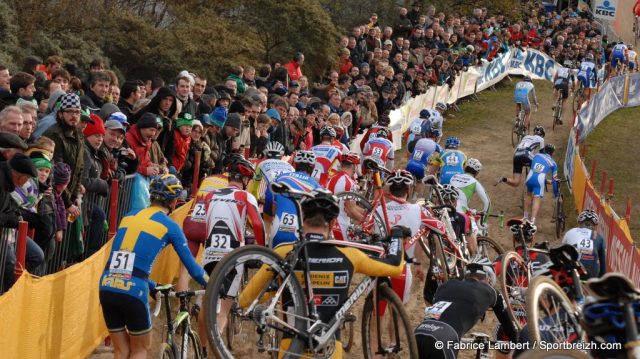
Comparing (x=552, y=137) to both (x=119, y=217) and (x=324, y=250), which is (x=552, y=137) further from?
(x=324, y=250)

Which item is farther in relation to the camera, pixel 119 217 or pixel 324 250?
pixel 119 217

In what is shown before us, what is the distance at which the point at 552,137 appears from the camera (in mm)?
31312

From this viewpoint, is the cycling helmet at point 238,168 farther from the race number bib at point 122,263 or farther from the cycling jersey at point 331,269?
the cycling jersey at point 331,269

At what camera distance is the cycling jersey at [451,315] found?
8.72m

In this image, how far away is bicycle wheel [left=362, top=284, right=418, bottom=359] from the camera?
8.65 m

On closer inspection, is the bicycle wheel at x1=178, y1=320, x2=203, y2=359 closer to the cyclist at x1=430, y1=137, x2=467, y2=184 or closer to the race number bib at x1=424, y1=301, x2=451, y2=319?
the race number bib at x1=424, y1=301, x2=451, y2=319

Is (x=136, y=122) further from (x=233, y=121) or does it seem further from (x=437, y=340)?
(x=437, y=340)

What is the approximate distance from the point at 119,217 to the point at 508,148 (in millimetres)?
19389

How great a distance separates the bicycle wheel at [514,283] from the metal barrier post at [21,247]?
4773 mm

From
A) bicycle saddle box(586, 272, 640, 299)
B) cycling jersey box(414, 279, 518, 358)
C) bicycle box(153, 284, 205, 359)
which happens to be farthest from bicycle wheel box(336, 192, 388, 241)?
bicycle saddle box(586, 272, 640, 299)

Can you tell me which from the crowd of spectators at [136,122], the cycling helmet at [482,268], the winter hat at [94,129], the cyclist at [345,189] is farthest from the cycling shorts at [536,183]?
the winter hat at [94,129]

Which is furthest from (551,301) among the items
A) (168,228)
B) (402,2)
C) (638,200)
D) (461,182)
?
(402,2)

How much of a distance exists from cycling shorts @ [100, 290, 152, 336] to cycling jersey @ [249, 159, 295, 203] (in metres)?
4.08

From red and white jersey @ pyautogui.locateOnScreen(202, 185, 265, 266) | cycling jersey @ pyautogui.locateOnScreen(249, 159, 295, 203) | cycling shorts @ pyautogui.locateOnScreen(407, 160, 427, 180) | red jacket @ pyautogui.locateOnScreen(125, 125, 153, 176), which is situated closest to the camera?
red and white jersey @ pyautogui.locateOnScreen(202, 185, 265, 266)
